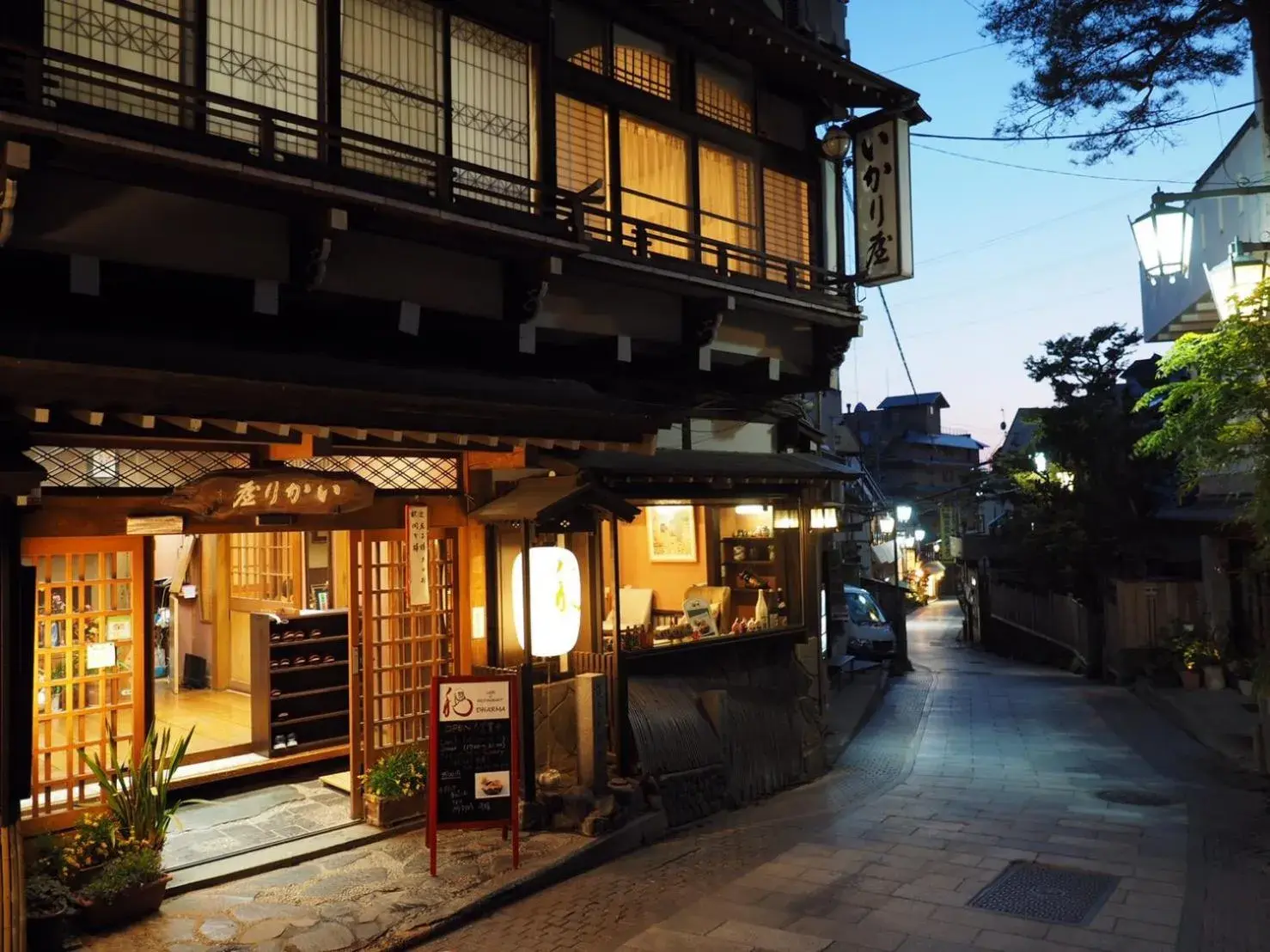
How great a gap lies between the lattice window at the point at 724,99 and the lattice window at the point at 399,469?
726cm

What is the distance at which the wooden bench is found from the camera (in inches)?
926

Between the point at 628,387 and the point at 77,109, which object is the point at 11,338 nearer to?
the point at 77,109

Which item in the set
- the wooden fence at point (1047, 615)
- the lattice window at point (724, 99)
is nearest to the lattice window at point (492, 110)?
the lattice window at point (724, 99)

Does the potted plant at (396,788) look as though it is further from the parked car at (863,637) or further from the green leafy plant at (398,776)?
the parked car at (863,637)

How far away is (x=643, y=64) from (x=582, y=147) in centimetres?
192

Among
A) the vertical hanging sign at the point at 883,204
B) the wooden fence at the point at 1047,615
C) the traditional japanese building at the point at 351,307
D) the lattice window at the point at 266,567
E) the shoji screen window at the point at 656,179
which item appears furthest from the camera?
the wooden fence at the point at 1047,615

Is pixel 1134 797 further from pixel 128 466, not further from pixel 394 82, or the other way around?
pixel 394 82

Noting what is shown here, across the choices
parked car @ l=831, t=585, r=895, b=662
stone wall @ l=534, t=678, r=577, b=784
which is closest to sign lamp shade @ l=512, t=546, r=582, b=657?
stone wall @ l=534, t=678, r=577, b=784

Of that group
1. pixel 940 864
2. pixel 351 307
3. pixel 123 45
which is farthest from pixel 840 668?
pixel 123 45

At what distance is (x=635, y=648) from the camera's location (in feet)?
42.2

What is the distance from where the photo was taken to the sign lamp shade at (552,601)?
427 inches

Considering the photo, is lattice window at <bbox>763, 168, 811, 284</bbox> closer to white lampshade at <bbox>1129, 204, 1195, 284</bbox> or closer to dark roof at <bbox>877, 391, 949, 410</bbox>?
white lampshade at <bbox>1129, 204, 1195, 284</bbox>

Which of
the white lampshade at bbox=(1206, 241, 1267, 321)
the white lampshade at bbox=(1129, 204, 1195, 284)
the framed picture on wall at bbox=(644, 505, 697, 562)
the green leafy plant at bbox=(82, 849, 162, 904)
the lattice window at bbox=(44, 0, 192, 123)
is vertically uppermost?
the lattice window at bbox=(44, 0, 192, 123)

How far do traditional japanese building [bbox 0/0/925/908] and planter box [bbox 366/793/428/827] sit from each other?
0.32m
